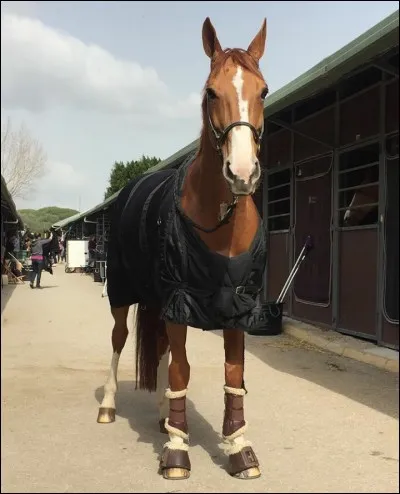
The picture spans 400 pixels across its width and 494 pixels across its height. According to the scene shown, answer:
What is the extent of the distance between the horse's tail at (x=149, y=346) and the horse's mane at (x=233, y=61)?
69.2 inches

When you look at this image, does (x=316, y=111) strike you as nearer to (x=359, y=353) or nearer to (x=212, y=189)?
(x=359, y=353)

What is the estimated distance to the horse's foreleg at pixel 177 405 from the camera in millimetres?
2906

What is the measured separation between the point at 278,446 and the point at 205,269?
135 centimetres

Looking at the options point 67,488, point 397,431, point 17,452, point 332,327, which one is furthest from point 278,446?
point 332,327

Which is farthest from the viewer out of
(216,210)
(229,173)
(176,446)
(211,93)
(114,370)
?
(114,370)

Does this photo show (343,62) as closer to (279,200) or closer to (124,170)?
(279,200)

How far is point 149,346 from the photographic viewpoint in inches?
159

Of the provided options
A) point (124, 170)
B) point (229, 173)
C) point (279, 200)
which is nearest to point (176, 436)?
point (229, 173)

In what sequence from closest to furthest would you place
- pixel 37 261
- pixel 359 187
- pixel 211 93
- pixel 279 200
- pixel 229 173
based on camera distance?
pixel 229 173, pixel 211 93, pixel 359 187, pixel 279 200, pixel 37 261

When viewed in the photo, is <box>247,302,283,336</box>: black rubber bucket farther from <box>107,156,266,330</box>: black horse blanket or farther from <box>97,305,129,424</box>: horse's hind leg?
<box>107,156,266,330</box>: black horse blanket

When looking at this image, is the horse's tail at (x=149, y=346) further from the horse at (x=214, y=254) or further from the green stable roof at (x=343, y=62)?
the green stable roof at (x=343, y=62)

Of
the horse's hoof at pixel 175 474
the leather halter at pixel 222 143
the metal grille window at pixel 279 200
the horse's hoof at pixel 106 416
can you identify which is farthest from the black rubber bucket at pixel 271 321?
the leather halter at pixel 222 143

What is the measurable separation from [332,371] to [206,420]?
1.91 meters

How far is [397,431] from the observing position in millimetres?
3576
